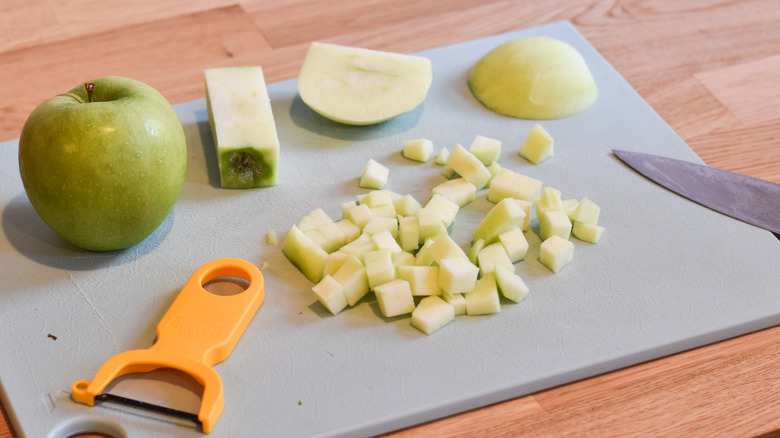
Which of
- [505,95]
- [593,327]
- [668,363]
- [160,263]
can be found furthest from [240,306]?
[505,95]

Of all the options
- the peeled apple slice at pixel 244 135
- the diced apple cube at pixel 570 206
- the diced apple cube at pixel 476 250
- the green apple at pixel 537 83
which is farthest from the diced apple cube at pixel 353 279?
the green apple at pixel 537 83

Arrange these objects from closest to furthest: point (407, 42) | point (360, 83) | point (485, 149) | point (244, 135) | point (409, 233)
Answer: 1. point (409, 233)
2. point (244, 135)
3. point (485, 149)
4. point (360, 83)
5. point (407, 42)

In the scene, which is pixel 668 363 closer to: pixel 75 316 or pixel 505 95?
pixel 505 95

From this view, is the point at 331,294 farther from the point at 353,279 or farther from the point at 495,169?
the point at 495,169

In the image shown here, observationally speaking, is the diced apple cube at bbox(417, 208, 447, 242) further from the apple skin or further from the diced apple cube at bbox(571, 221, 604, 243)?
the apple skin

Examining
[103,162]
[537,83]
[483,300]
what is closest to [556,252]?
[483,300]

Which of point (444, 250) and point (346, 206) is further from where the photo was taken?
point (346, 206)
